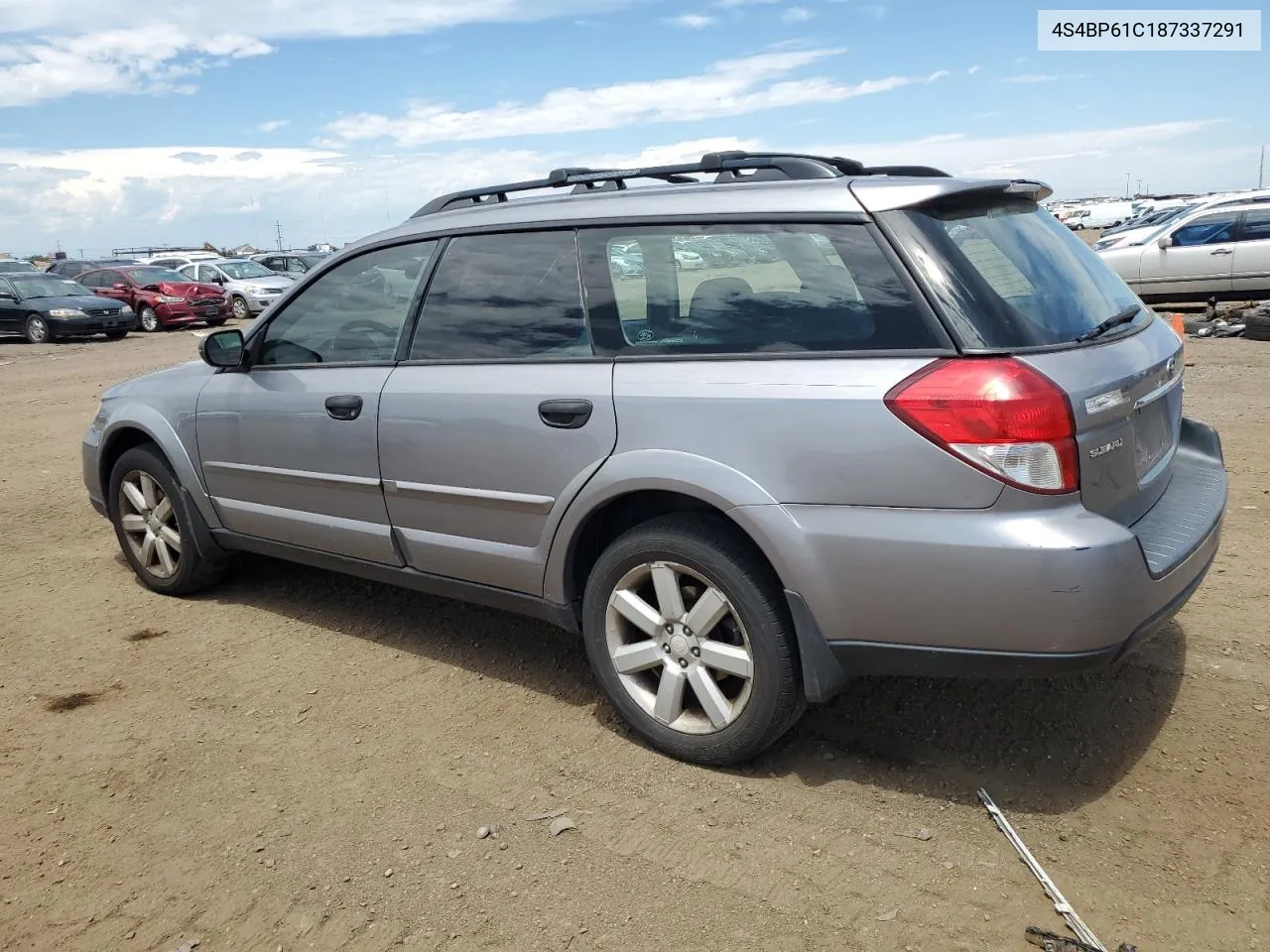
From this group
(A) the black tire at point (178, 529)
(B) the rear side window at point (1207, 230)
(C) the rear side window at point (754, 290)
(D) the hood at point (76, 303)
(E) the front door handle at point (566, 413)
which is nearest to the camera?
(C) the rear side window at point (754, 290)

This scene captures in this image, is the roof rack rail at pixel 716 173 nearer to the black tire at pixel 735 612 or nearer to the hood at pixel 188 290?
the black tire at pixel 735 612

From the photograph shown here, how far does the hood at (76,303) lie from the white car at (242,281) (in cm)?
354

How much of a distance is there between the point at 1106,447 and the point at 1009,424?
35cm

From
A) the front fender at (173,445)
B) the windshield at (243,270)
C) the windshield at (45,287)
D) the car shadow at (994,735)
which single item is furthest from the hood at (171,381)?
the windshield at (243,270)

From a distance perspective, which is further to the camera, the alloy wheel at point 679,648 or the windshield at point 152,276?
the windshield at point 152,276

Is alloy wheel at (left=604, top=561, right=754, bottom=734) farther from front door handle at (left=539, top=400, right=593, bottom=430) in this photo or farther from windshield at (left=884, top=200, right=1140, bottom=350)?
windshield at (left=884, top=200, right=1140, bottom=350)

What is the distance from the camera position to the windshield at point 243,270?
1040 inches

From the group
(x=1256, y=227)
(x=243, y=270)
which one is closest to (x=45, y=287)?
(x=243, y=270)

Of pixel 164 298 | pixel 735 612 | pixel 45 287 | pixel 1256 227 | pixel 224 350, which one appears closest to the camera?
pixel 735 612

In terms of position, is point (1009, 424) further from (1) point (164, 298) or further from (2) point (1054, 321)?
(1) point (164, 298)

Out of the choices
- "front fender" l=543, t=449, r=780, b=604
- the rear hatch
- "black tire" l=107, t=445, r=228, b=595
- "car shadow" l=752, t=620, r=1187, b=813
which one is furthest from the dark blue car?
the rear hatch

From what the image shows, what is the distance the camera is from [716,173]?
3.54 metres

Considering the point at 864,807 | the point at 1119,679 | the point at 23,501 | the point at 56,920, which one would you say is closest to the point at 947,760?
the point at 864,807

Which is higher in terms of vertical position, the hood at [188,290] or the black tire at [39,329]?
the hood at [188,290]
